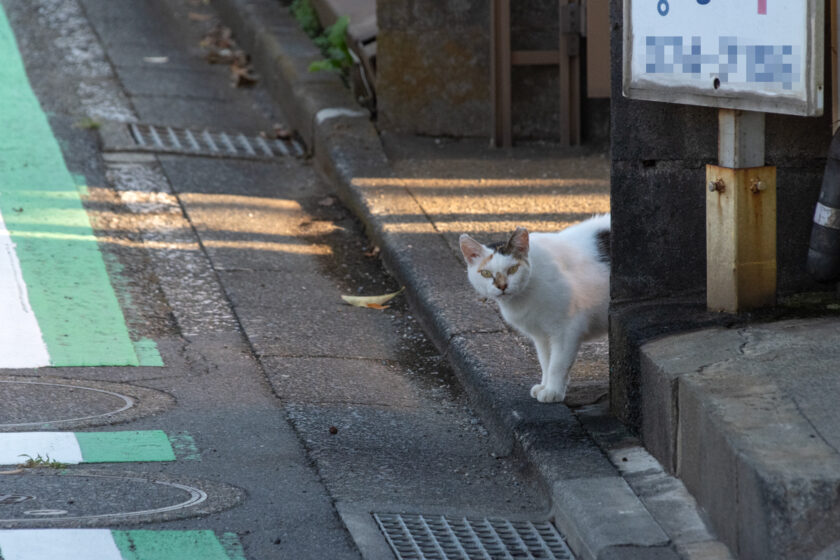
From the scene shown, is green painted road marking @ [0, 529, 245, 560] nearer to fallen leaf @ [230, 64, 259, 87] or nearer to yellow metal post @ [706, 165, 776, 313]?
yellow metal post @ [706, 165, 776, 313]

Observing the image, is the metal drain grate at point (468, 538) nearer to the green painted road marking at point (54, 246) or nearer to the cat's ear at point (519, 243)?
the cat's ear at point (519, 243)

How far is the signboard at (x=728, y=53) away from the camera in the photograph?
370 centimetres

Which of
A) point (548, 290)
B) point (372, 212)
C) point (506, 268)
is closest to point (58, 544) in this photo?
point (506, 268)

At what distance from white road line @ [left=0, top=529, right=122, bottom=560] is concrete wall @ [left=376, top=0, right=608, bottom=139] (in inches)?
202

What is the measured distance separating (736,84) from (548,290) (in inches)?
43.1

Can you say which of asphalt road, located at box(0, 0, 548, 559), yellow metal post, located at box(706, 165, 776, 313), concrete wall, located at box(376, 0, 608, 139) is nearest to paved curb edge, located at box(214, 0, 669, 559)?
asphalt road, located at box(0, 0, 548, 559)

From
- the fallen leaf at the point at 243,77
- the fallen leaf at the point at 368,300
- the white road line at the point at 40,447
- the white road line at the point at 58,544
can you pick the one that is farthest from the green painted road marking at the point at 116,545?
the fallen leaf at the point at 243,77

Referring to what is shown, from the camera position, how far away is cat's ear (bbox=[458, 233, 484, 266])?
469 centimetres

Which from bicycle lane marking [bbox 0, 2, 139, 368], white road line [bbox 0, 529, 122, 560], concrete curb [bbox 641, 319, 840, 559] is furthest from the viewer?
bicycle lane marking [bbox 0, 2, 139, 368]

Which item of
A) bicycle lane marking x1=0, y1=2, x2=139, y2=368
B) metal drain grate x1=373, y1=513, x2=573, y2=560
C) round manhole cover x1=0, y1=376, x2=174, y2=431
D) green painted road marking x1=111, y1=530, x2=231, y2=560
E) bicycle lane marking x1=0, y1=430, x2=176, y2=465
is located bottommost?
metal drain grate x1=373, y1=513, x2=573, y2=560

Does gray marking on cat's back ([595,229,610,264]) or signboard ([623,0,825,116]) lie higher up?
signboard ([623,0,825,116])

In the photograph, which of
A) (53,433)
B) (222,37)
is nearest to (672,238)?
(53,433)

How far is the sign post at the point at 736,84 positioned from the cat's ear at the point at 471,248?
841 mm

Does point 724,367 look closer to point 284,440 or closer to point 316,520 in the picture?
point 316,520
